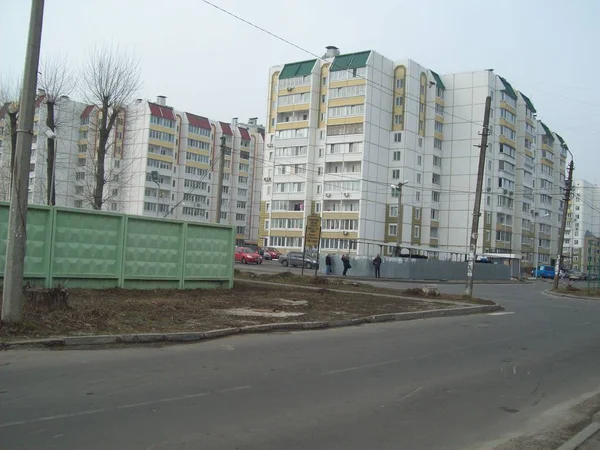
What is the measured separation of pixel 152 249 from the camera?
16.8 m

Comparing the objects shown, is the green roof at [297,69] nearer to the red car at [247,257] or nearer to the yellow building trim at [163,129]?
A: the yellow building trim at [163,129]

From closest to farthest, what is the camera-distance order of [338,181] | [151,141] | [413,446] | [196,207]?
[413,446], [338,181], [151,141], [196,207]

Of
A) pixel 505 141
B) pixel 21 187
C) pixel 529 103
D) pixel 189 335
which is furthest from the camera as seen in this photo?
pixel 529 103

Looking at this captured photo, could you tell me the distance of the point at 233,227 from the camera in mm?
18922

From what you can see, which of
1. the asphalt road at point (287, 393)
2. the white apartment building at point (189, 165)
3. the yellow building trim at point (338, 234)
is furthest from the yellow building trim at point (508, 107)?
the asphalt road at point (287, 393)

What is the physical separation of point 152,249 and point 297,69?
6686 centimetres

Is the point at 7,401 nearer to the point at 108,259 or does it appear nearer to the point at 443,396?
the point at 443,396

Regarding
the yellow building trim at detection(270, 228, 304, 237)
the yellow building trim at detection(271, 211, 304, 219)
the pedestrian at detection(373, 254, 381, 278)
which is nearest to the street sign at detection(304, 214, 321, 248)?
the pedestrian at detection(373, 254, 381, 278)

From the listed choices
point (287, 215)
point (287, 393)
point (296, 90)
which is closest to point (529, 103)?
point (296, 90)

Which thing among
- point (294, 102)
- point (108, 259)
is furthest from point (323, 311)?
Answer: point (294, 102)

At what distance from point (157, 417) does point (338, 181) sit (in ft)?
231

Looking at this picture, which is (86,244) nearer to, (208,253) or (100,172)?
(208,253)

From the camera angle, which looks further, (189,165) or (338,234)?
(189,165)

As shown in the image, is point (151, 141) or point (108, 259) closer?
point (108, 259)
